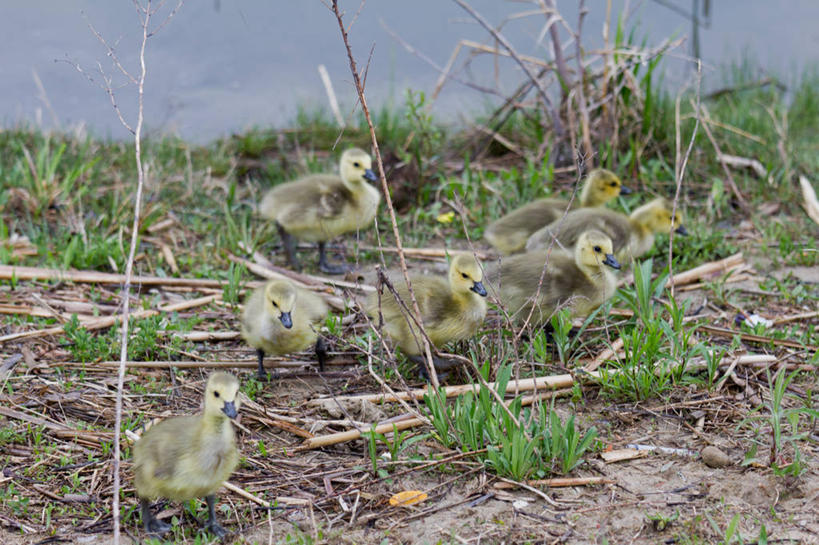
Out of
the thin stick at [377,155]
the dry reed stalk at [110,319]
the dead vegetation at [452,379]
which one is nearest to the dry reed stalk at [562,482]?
the dead vegetation at [452,379]

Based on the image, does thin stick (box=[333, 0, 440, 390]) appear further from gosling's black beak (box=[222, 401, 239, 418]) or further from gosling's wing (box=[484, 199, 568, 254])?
gosling's wing (box=[484, 199, 568, 254])

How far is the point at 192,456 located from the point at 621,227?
3.20m

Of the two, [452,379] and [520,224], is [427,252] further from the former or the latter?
[452,379]

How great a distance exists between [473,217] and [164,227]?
6.94ft

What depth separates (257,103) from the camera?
28.9 feet

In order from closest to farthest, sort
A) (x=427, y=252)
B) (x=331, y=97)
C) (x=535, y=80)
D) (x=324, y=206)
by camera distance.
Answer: (x=324, y=206) → (x=427, y=252) → (x=535, y=80) → (x=331, y=97)

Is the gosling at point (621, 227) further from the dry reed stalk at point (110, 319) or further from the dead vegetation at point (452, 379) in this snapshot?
the dry reed stalk at point (110, 319)

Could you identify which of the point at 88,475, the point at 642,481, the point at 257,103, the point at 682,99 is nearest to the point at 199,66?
the point at 257,103

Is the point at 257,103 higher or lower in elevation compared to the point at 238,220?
higher

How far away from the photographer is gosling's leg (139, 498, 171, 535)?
320 centimetres

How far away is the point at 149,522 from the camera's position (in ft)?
10.5

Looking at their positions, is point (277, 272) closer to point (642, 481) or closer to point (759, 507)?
point (642, 481)

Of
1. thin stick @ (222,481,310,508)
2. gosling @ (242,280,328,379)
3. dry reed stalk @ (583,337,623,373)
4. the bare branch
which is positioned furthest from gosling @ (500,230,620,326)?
the bare branch

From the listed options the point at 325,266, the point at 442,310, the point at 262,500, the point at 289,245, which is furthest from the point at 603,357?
the point at 289,245
